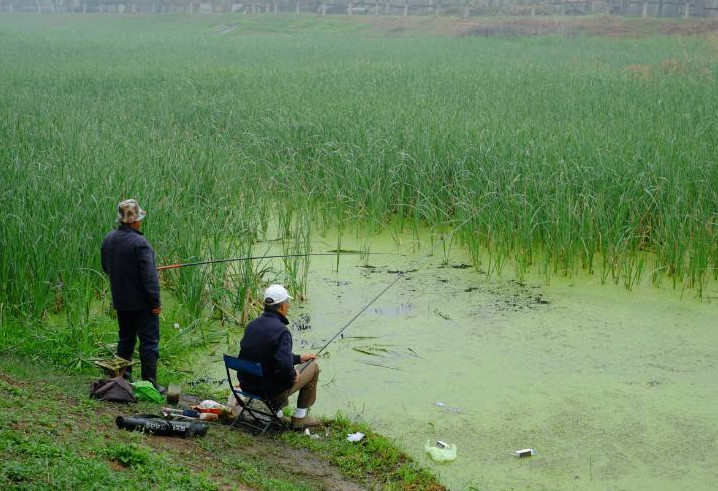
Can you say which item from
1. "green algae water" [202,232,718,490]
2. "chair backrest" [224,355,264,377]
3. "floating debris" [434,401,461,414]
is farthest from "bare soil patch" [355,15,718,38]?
"chair backrest" [224,355,264,377]

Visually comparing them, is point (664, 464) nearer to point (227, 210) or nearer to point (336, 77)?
point (227, 210)

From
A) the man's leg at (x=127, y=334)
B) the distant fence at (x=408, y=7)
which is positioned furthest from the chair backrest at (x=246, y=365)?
the distant fence at (x=408, y=7)

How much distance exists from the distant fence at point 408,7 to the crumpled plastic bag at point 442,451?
32.6m

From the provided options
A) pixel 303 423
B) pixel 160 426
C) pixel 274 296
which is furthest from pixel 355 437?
pixel 160 426

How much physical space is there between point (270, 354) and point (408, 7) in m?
43.7

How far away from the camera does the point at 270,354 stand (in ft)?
A: 16.1

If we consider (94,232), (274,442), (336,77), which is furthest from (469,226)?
(336,77)

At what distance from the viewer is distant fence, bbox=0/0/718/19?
36.8m

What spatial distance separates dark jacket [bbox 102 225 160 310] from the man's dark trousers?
8 centimetres

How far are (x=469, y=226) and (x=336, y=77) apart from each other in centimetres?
1039

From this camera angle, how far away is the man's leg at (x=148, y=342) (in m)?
5.52

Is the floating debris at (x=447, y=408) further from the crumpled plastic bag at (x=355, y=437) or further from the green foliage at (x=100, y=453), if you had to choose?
the green foliage at (x=100, y=453)

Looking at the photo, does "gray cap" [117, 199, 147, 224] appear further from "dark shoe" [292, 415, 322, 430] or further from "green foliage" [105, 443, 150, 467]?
"green foliage" [105, 443, 150, 467]

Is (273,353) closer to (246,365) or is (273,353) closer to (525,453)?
(246,365)
